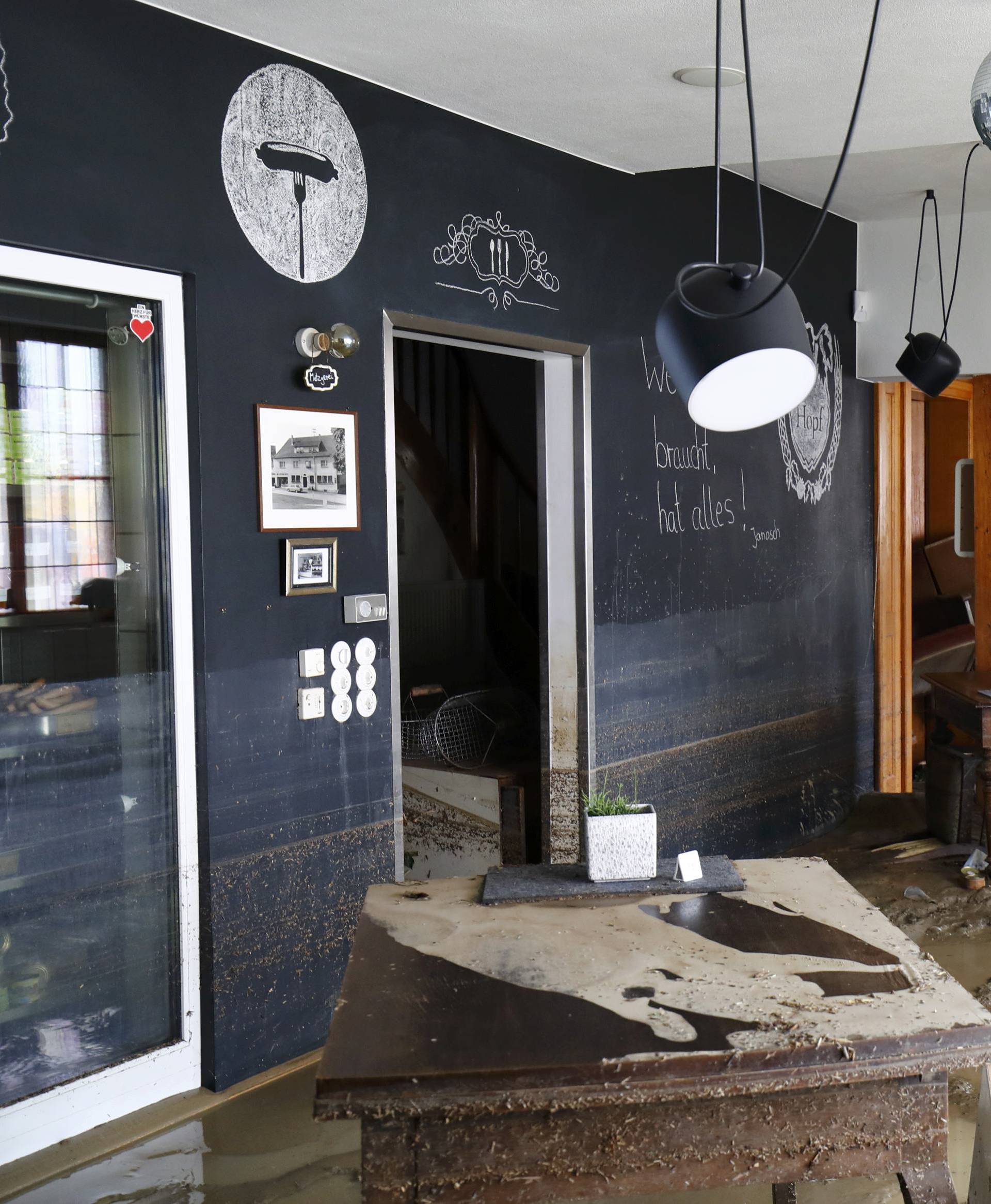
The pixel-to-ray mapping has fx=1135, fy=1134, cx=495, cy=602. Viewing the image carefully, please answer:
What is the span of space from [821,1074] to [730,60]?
268cm

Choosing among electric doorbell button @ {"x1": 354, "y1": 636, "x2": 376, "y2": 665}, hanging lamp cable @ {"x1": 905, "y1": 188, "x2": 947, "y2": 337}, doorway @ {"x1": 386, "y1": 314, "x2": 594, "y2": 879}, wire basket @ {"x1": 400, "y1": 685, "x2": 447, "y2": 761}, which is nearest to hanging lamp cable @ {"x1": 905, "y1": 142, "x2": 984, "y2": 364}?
hanging lamp cable @ {"x1": 905, "y1": 188, "x2": 947, "y2": 337}

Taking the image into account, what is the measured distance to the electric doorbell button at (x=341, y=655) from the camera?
3439 millimetres

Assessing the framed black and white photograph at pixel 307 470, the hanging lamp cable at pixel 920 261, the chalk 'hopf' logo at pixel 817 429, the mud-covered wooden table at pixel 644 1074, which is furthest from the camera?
the hanging lamp cable at pixel 920 261

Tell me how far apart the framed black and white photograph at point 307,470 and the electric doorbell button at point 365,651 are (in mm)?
350

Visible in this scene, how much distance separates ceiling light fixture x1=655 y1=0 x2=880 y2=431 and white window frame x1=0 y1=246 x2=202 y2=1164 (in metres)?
1.53

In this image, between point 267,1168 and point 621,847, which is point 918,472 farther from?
point 267,1168

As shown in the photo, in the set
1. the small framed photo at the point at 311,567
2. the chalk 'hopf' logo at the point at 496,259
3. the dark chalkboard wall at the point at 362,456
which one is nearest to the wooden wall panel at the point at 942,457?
the dark chalkboard wall at the point at 362,456

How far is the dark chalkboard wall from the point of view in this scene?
114 inches

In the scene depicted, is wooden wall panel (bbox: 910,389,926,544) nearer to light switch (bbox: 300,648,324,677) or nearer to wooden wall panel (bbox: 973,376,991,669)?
wooden wall panel (bbox: 973,376,991,669)

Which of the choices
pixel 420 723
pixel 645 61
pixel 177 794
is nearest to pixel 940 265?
pixel 645 61

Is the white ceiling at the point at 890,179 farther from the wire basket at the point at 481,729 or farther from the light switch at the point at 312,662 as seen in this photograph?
the light switch at the point at 312,662

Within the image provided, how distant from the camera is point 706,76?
3.29 metres

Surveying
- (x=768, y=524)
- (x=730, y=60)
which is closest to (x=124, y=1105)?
(x=730, y=60)

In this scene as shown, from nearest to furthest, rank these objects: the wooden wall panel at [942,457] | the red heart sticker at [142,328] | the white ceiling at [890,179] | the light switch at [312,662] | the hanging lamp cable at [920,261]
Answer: the red heart sticker at [142,328] < the light switch at [312,662] < the white ceiling at [890,179] < the hanging lamp cable at [920,261] < the wooden wall panel at [942,457]
